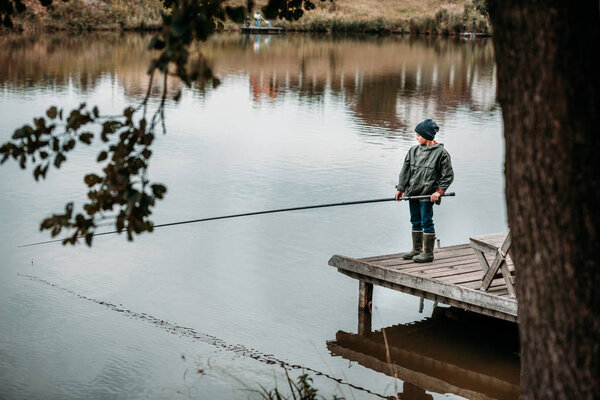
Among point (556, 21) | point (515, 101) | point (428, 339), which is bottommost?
point (428, 339)

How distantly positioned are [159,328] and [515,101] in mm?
5089

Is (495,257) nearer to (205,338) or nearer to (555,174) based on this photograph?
(205,338)

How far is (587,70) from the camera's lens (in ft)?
10.2

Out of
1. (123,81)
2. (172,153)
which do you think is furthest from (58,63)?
(172,153)

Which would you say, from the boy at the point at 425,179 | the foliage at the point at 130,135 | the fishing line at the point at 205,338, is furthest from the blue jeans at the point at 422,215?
the foliage at the point at 130,135

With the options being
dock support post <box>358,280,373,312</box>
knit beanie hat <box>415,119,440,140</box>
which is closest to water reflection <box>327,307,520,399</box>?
dock support post <box>358,280,373,312</box>

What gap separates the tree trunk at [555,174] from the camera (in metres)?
3.11

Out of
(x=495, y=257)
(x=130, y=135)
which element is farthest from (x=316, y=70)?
(x=130, y=135)

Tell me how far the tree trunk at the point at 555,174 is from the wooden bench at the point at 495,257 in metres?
3.23

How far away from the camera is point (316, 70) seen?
3180 centimetres

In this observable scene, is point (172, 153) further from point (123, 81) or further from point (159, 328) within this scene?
point (123, 81)

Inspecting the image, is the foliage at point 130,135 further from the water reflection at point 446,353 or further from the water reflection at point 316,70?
the water reflection at point 316,70

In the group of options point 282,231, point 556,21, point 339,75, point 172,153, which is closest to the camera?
point 556,21

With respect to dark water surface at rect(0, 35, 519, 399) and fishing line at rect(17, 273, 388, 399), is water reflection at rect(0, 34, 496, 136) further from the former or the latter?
fishing line at rect(17, 273, 388, 399)
